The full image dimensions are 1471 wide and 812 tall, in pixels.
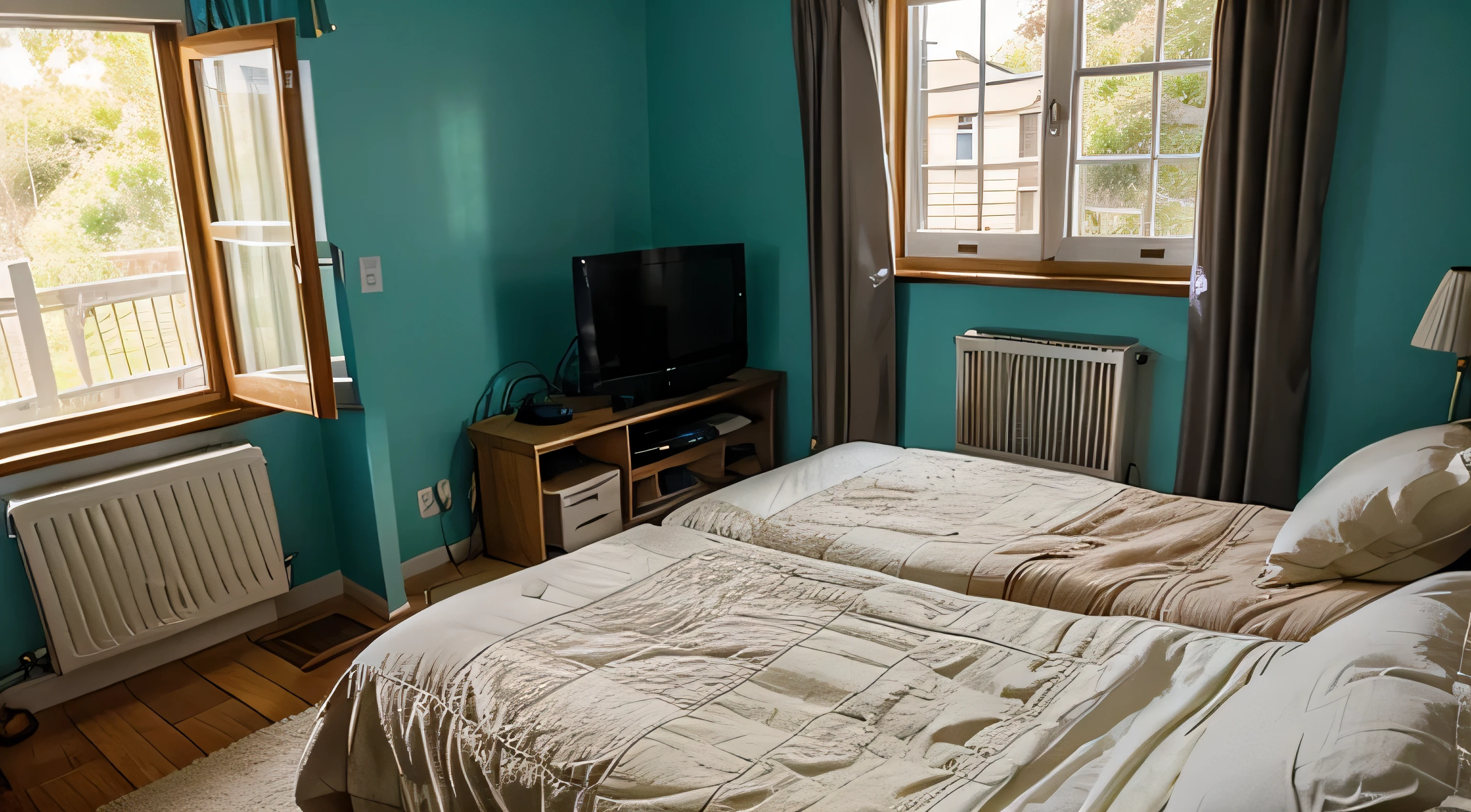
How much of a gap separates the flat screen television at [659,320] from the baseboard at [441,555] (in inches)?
30.4

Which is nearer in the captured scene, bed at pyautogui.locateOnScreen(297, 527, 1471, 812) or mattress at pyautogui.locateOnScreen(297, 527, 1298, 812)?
bed at pyautogui.locateOnScreen(297, 527, 1471, 812)

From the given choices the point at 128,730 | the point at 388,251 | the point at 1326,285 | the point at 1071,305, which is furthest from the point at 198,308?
the point at 1326,285

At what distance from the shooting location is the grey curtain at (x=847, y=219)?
3.50 m

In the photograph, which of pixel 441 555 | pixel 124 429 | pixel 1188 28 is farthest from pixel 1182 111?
pixel 124 429

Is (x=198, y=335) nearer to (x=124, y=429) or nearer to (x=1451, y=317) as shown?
(x=124, y=429)

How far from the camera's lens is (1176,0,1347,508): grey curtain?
8.64ft

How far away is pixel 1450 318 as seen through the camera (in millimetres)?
2391

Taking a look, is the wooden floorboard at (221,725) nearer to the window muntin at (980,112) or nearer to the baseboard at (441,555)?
the baseboard at (441,555)

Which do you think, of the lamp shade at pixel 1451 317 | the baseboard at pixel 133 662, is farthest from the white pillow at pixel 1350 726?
the baseboard at pixel 133 662

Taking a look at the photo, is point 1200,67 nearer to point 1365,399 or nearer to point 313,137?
point 1365,399

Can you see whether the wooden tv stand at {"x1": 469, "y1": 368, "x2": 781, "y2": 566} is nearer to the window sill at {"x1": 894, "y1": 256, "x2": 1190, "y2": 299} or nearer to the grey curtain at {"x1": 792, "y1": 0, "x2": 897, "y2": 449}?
the grey curtain at {"x1": 792, "y1": 0, "x2": 897, "y2": 449}

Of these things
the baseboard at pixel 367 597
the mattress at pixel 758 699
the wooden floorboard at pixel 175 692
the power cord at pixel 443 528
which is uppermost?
the mattress at pixel 758 699

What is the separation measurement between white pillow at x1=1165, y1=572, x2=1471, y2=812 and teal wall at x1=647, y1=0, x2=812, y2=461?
266cm

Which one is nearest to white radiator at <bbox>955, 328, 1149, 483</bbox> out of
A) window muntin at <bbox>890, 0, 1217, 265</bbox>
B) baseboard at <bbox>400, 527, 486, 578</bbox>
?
window muntin at <bbox>890, 0, 1217, 265</bbox>
